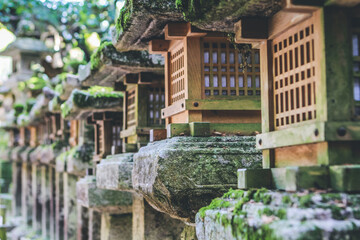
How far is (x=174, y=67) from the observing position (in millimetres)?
9227

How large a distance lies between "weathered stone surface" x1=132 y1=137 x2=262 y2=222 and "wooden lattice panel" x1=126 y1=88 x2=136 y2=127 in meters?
4.71

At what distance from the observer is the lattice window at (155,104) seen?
39.5 ft

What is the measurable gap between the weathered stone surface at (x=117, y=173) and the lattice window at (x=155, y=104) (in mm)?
1214

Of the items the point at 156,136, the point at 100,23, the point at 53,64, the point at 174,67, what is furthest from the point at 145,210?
the point at 53,64

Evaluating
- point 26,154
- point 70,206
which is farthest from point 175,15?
point 26,154

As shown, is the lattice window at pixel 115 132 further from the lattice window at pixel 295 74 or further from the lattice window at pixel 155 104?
the lattice window at pixel 295 74

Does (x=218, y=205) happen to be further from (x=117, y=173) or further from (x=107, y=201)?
(x=107, y=201)

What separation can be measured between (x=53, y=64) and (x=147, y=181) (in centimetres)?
2144

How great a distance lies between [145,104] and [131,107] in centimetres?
73

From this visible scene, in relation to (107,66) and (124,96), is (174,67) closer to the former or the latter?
(107,66)

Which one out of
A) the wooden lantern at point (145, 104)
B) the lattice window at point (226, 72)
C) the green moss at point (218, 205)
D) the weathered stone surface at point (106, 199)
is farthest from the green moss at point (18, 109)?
the green moss at point (218, 205)

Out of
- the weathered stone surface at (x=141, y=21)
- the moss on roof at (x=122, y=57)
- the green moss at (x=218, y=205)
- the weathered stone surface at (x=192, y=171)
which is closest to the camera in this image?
the green moss at (x=218, y=205)

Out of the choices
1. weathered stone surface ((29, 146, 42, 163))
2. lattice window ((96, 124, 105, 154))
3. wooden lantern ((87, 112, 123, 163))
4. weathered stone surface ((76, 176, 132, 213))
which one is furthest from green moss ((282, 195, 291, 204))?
weathered stone surface ((29, 146, 42, 163))

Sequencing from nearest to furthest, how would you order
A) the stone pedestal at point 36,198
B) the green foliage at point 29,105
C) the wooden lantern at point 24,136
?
the green foliage at point 29,105 < the stone pedestal at point 36,198 < the wooden lantern at point 24,136
